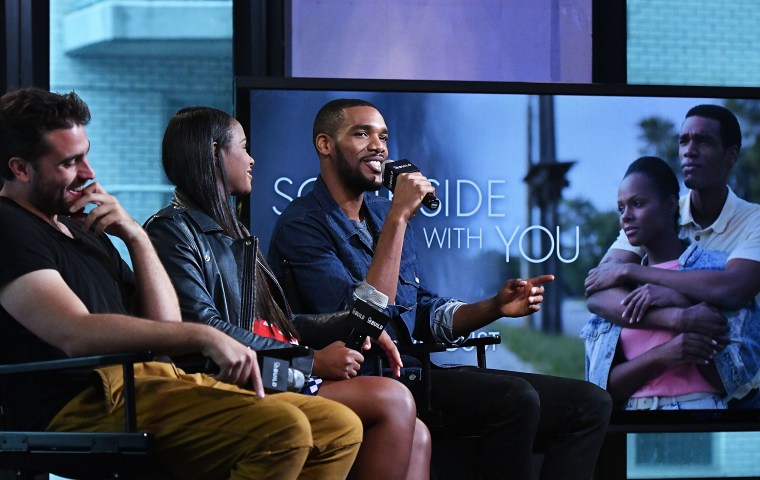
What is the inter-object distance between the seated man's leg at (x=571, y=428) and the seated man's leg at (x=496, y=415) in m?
0.14

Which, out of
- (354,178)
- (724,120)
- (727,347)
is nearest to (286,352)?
(354,178)

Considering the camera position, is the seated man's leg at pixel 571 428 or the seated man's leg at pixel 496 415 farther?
the seated man's leg at pixel 571 428

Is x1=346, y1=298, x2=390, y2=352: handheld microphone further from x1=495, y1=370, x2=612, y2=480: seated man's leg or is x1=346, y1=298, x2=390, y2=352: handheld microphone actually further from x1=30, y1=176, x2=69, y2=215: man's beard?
x1=30, y1=176, x2=69, y2=215: man's beard

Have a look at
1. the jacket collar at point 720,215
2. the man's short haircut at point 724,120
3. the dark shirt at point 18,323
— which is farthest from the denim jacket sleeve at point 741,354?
the dark shirt at point 18,323

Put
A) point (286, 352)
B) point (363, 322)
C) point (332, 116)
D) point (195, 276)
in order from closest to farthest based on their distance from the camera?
1. point (286, 352)
2. point (195, 276)
3. point (363, 322)
4. point (332, 116)

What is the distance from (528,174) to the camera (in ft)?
14.4

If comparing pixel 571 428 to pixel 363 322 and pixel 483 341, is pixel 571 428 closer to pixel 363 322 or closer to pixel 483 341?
pixel 483 341

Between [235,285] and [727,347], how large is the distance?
Result: 2.20 meters

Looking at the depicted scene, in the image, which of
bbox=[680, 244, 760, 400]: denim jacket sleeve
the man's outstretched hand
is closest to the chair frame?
the man's outstretched hand

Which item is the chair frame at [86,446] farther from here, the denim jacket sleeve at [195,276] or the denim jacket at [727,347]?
the denim jacket at [727,347]

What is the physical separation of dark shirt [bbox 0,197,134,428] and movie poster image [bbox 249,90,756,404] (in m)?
1.72

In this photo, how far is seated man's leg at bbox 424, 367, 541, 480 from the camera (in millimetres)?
3139

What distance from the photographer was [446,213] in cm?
434

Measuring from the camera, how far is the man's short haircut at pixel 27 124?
2557 millimetres
